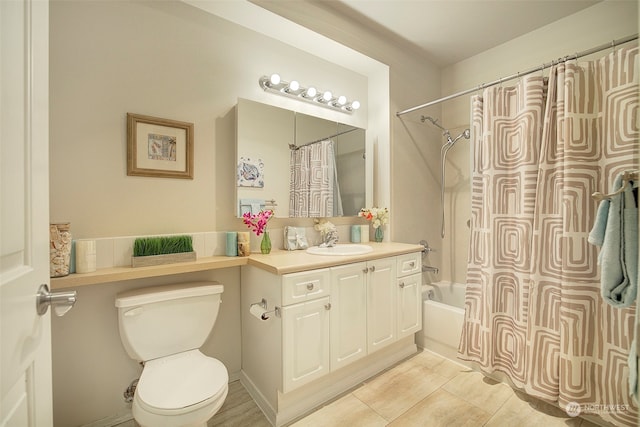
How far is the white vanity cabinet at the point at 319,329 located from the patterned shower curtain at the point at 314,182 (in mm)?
644

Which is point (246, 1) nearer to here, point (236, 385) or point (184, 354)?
point (184, 354)

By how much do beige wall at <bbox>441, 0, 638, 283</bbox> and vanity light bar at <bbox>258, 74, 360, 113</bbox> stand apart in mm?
1219

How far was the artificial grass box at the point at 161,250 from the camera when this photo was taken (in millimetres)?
1534

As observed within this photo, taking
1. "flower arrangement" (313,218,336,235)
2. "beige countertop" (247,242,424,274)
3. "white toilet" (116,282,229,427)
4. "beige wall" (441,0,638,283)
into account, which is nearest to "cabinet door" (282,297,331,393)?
"beige countertop" (247,242,424,274)

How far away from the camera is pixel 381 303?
201cm

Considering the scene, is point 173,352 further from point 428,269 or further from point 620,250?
point 428,269

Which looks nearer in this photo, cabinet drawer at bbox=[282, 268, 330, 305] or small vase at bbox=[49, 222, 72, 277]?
small vase at bbox=[49, 222, 72, 277]

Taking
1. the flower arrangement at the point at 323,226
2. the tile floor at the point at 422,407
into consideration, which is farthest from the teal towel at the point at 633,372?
the flower arrangement at the point at 323,226

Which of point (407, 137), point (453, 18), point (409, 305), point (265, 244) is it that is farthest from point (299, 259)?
point (453, 18)

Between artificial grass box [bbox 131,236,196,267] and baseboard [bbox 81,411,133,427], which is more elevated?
artificial grass box [bbox 131,236,196,267]

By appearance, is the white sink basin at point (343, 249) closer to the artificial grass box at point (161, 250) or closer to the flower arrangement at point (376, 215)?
the flower arrangement at point (376, 215)

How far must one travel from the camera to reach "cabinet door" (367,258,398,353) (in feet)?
6.33

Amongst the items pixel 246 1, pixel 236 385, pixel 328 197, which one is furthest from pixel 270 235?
pixel 246 1

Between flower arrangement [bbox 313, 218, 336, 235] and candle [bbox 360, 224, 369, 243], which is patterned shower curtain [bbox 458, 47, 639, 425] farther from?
flower arrangement [bbox 313, 218, 336, 235]
